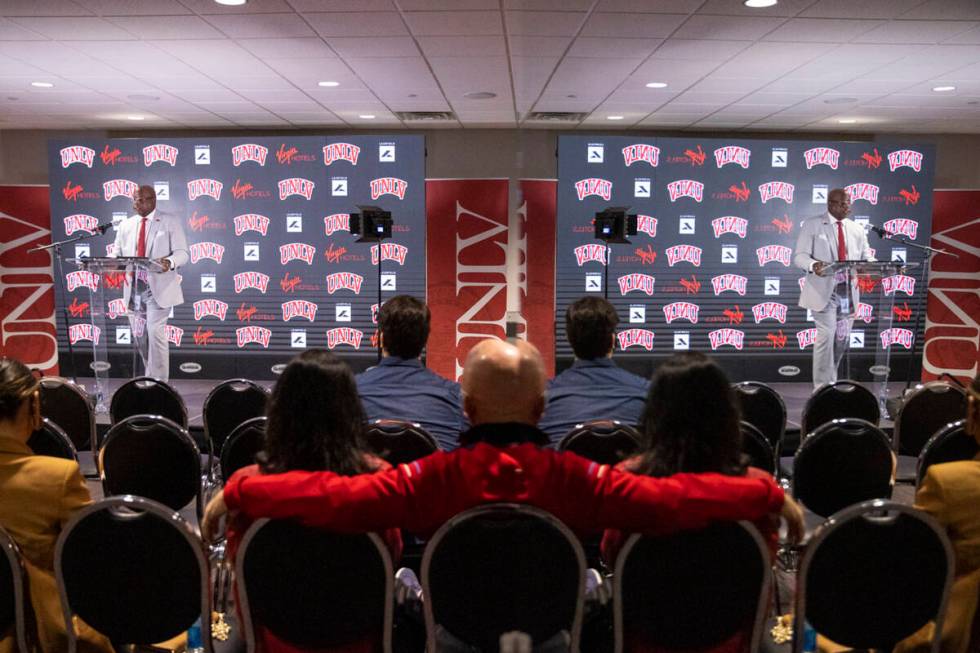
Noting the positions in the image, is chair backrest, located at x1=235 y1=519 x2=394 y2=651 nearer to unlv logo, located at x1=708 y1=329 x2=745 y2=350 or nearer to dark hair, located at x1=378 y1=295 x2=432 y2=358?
dark hair, located at x1=378 y1=295 x2=432 y2=358

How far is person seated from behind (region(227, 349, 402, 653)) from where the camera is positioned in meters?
1.90

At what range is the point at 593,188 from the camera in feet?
27.0

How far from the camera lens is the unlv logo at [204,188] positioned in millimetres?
8219

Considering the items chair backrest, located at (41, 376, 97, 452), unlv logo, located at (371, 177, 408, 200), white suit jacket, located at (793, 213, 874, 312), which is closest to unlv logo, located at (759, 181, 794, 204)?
white suit jacket, located at (793, 213, 874, 312)

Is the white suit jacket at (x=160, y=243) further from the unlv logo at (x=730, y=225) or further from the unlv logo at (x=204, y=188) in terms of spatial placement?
the unlv logo at (x=730, y=225)

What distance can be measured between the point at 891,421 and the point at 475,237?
479cm

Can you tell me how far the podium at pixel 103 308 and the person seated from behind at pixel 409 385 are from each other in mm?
3930

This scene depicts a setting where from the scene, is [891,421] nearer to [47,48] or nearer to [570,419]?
[570,419]

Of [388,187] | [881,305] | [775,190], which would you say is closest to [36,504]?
[388,187]

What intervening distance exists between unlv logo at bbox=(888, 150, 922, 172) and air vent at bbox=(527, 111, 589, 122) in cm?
368

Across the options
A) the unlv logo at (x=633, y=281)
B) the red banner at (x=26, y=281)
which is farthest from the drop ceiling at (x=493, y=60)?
the unlv logo at (x=633, y=281)

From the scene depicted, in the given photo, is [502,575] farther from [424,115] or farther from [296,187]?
[296,187]

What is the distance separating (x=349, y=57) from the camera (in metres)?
5.47

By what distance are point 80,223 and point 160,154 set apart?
1.30 m
